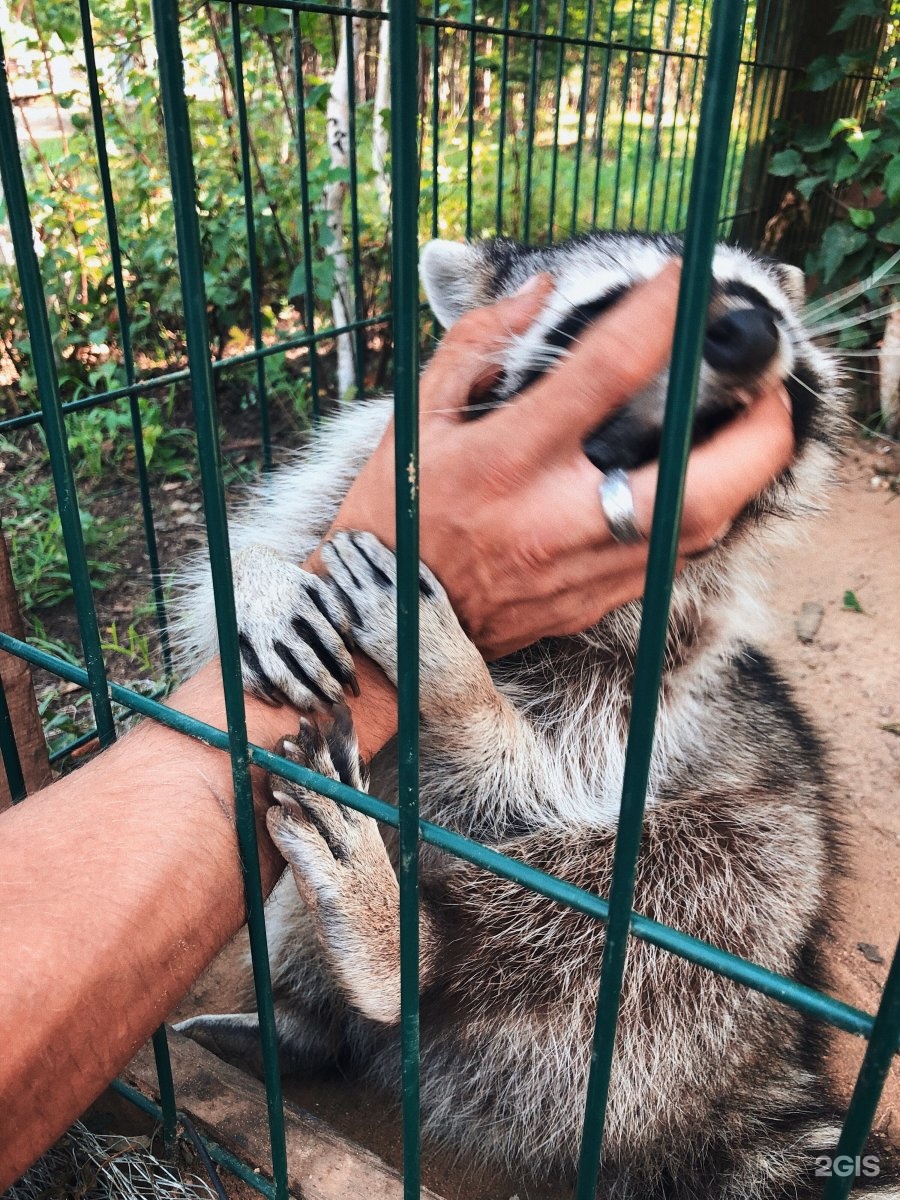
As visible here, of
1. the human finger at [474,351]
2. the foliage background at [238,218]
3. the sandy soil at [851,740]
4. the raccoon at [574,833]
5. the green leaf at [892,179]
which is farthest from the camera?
the green leaf at [892,179]

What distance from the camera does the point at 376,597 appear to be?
150cm

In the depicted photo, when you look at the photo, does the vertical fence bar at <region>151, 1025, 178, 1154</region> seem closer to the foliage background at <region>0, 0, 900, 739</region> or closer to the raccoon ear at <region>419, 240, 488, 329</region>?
the raccoon ear at <region>419, 240, 488, 329</region>

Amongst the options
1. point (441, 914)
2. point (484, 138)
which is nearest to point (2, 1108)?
point (441, 914)

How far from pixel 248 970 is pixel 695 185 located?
2.35 m

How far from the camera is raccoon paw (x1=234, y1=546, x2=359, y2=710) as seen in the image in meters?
1.41

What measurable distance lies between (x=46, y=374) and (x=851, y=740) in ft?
10.4

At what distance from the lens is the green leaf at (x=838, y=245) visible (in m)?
5.16

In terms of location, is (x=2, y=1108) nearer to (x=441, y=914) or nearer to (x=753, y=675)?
(x=441, y=914)

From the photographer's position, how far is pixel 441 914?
1.81 metres

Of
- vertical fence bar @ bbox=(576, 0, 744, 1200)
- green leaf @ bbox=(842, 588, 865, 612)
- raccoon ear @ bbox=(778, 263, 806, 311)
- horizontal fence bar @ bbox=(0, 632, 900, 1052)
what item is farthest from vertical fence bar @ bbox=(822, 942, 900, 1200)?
green leaf @ bbox=(842, 588, 865, 612)

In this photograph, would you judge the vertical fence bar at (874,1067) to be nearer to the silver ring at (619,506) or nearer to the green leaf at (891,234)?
the silver ring at (619,506)

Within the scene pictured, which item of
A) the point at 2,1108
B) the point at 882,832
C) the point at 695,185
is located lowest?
the point at 882,832

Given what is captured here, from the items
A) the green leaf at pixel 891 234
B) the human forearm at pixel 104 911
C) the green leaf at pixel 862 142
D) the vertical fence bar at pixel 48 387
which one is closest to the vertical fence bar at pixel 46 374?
the vertical fence bar at pixel 48 387

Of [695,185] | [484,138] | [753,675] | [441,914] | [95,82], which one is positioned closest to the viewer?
[695,185]
